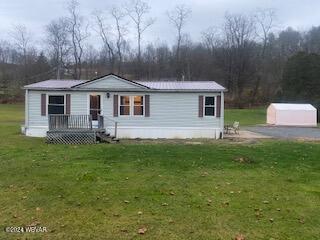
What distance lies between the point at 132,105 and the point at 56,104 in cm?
403

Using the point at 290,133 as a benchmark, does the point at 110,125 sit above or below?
above

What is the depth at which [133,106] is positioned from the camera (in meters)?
22.2

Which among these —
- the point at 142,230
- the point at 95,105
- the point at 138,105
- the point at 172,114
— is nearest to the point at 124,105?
the point at 138,105

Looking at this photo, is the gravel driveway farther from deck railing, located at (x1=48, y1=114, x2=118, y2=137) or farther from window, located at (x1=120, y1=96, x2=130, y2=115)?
deck railing, located at (x1=48, y1=114, x2=118, y2=137)

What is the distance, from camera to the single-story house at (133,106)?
2178 centimetres

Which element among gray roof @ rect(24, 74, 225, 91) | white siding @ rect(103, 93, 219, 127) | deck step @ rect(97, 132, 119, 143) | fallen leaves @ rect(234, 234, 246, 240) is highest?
gray roof @ rect(24, 74, 225, 91)

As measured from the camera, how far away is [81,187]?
8.88 m

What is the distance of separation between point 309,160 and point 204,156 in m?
3.38

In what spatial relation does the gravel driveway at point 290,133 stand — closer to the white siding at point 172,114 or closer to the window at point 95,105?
the white siding at point 172,114

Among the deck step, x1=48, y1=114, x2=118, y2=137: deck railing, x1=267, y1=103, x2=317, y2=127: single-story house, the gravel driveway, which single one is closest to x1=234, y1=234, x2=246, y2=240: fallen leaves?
the deck step

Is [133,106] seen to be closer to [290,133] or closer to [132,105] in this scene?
[132,105]

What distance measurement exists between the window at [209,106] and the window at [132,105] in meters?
3.42

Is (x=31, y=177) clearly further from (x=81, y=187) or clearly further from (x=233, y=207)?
(x=233, y=207)

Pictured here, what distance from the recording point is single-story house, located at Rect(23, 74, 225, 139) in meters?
21.8
